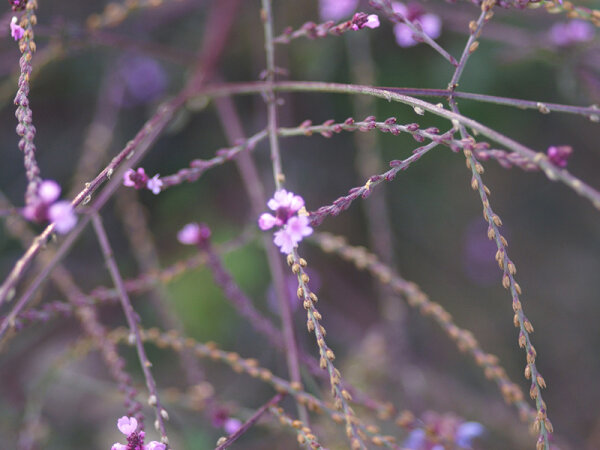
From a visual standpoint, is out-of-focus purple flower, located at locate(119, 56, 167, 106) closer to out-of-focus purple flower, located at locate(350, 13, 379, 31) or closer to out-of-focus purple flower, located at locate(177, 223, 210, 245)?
out-of-focus purple flower, located at locate(177, 223, 210, 245)

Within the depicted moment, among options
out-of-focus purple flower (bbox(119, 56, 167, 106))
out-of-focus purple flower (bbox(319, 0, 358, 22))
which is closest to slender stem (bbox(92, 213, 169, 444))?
out-of-focus purple flower (bbox(319, 0, 358, 22))

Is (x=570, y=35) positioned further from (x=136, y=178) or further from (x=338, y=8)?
(x=136, y=178)

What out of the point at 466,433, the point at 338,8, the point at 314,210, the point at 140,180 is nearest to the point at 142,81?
the point at 314,210

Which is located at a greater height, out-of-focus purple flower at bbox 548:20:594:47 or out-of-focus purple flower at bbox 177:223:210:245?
out-of-focus purple flower at bbox 548:20:594:47

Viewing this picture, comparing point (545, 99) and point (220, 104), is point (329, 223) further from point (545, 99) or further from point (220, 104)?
point (545, 99)

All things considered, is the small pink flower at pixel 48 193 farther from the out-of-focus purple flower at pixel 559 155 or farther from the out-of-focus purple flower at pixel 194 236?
the out-of-focus purple flower at pixel 559 155
